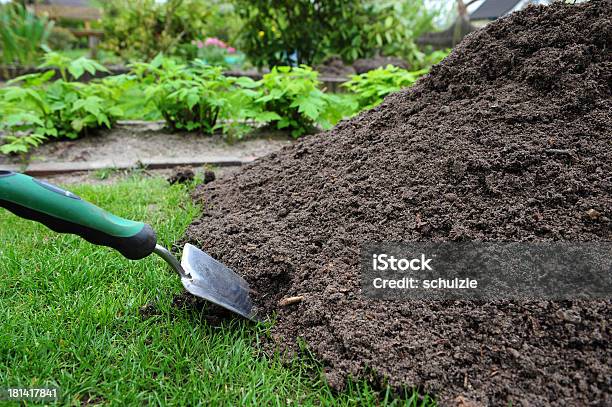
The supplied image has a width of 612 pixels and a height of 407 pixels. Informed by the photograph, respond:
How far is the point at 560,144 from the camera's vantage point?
4.92ft

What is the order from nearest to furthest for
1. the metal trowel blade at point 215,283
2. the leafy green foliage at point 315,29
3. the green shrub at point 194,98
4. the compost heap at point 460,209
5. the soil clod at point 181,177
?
the compost heap at point 460,209, the metal trowel blade at point 215,283, the soil clod at point 181,177, the green shrub at point 194,98, the leafy green foliage at point 315,29

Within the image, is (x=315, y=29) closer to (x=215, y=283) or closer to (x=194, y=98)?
(x=194, y=98)

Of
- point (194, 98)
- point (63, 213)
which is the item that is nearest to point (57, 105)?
point (194, 98)

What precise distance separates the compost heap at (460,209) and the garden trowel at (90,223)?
0.17 metres

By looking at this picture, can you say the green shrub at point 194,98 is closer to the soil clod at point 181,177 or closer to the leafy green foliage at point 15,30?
the soil clod at point 181,177

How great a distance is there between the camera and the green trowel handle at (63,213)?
1.14 m

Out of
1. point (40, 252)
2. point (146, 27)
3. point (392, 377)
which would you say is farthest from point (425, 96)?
point (146, 27)

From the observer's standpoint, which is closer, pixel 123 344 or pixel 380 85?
pixel 123 344

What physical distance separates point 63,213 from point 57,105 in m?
2.67

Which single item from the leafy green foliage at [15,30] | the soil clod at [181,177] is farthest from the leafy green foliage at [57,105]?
the soil clod at [181,177]

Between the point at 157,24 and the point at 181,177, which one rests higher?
the point at 157,24

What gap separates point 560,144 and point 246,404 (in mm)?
1248

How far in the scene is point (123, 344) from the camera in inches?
52.4

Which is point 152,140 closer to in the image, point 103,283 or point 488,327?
point 103,283
